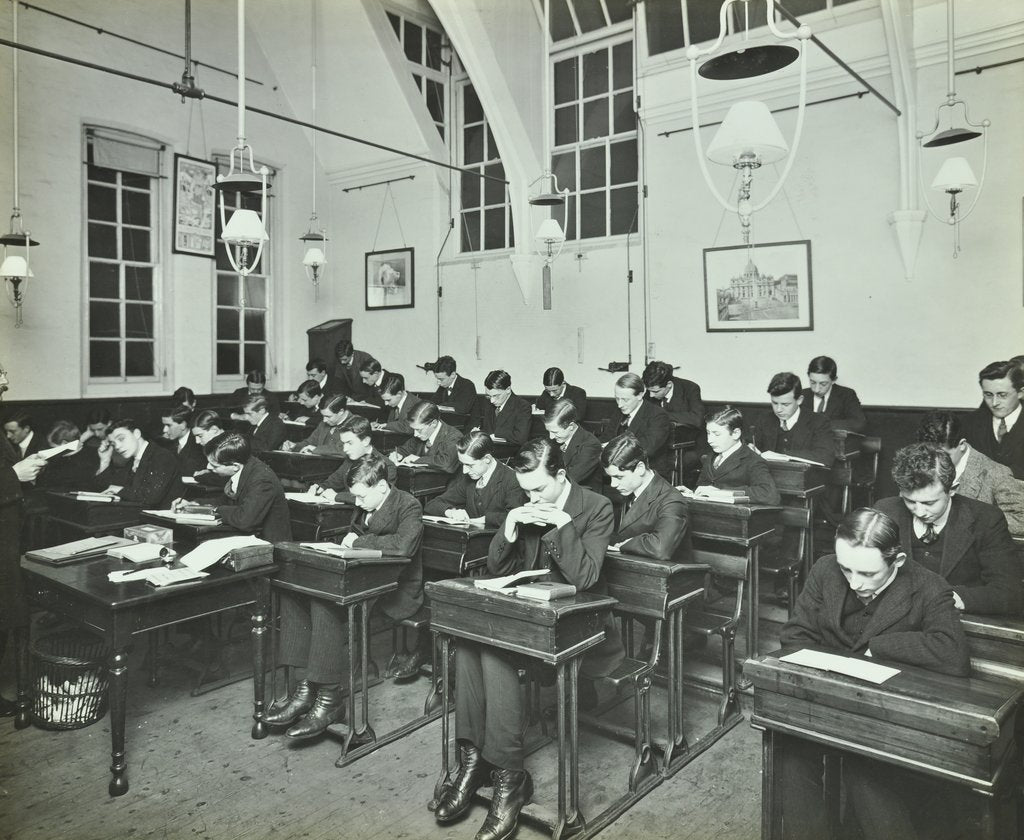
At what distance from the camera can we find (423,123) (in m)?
9.78

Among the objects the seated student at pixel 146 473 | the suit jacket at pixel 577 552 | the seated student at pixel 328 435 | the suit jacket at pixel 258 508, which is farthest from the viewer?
the seated student at pixel 328 435

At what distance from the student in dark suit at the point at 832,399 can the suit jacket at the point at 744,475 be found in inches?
67.8

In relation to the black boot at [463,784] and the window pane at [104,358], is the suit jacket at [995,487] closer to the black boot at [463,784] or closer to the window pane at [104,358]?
the black boot at [463,784]

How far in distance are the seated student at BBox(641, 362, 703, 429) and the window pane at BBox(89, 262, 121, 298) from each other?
19.7 ft

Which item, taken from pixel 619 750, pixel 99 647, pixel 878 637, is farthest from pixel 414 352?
pixel 878 637

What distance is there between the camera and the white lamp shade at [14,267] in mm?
6938

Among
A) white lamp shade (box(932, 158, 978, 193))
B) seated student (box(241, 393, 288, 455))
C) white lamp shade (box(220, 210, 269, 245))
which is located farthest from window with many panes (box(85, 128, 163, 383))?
white lamp shade (box(932, 158, 978, 193))

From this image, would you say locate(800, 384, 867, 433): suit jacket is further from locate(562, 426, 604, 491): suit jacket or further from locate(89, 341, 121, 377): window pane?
locate(89, 341, 121, 377): window pane

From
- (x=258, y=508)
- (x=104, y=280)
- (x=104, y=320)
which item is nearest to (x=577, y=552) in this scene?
(x=258, y=508)

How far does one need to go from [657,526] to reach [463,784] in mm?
1421

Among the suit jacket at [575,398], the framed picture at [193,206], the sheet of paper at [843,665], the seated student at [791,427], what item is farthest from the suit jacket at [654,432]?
the framed picture at [193,206]

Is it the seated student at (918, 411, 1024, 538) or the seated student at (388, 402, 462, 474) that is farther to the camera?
the seated student at (388, 402, 462, 474)

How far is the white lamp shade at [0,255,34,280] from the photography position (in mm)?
6938

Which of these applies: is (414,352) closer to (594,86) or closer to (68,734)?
(594,86)
